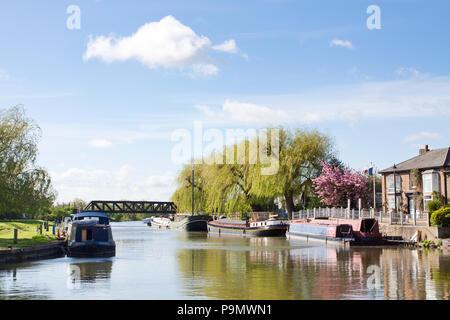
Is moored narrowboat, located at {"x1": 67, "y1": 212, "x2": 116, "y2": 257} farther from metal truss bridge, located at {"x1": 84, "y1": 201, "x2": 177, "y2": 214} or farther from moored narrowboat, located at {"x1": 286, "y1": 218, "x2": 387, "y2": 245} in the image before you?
metal truss bridge, located at {"x1": 84, "y1": 201, "x2": 177, "y2": 214}

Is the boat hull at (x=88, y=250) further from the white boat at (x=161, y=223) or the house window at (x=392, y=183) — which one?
the white boat at (x=161, y=223)

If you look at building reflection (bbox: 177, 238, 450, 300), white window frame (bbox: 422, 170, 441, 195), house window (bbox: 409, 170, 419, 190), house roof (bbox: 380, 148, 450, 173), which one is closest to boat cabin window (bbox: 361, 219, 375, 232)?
building reflection (bbox: 177, 238, 450, 300)

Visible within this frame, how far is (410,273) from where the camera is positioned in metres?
27.7

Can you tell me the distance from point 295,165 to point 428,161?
1769 centimetres

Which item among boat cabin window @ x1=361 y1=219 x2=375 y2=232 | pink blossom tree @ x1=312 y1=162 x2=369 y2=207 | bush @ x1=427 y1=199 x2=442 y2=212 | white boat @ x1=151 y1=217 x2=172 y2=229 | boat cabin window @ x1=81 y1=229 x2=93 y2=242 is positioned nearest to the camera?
boat cabin window @ x1=81 y1=229 x2=93 y2=242

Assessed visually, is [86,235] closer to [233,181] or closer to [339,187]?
[339,187]

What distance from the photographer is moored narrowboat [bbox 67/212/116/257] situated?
38.5 metres

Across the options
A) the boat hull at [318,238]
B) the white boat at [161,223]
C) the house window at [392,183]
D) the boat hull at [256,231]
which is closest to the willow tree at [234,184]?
the boat hull at [256,231]

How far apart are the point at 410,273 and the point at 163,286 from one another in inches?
495

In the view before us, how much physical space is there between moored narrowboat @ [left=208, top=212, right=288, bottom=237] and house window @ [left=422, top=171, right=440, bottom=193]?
704 inches

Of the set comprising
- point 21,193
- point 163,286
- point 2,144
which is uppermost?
point 2,144

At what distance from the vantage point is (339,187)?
6425 cm

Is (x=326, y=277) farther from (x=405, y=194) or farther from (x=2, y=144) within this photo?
(x=405, y=194)

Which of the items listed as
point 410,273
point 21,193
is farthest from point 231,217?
point 410,273
